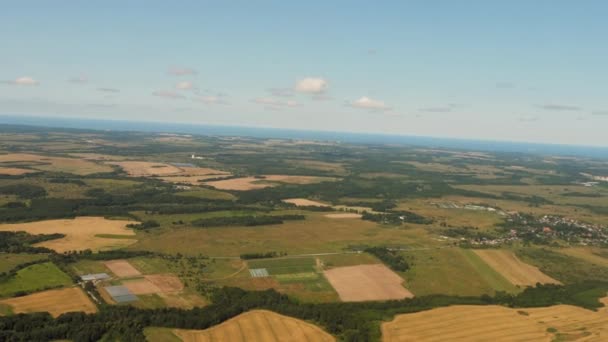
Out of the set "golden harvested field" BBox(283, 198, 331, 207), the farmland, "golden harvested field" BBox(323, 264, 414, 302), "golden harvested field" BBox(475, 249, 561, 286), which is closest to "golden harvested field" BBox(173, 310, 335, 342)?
the farmland

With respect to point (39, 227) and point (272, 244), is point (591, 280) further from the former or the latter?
point (39, 227)

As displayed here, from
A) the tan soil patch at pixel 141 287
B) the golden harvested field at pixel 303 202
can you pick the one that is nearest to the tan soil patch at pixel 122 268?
the tan soil patch at pixel 141 287

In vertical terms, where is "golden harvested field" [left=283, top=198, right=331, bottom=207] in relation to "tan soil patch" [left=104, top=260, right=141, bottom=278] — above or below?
above

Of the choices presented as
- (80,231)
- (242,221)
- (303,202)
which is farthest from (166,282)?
(303,202)

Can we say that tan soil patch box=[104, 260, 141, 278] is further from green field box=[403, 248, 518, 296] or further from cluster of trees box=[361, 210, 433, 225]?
cluster of trees box=[361, 210, 433, 225]

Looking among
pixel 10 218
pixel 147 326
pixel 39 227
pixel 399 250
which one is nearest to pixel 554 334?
pixel 399 250

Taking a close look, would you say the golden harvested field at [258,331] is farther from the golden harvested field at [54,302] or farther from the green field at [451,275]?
the green field at [451,275]
